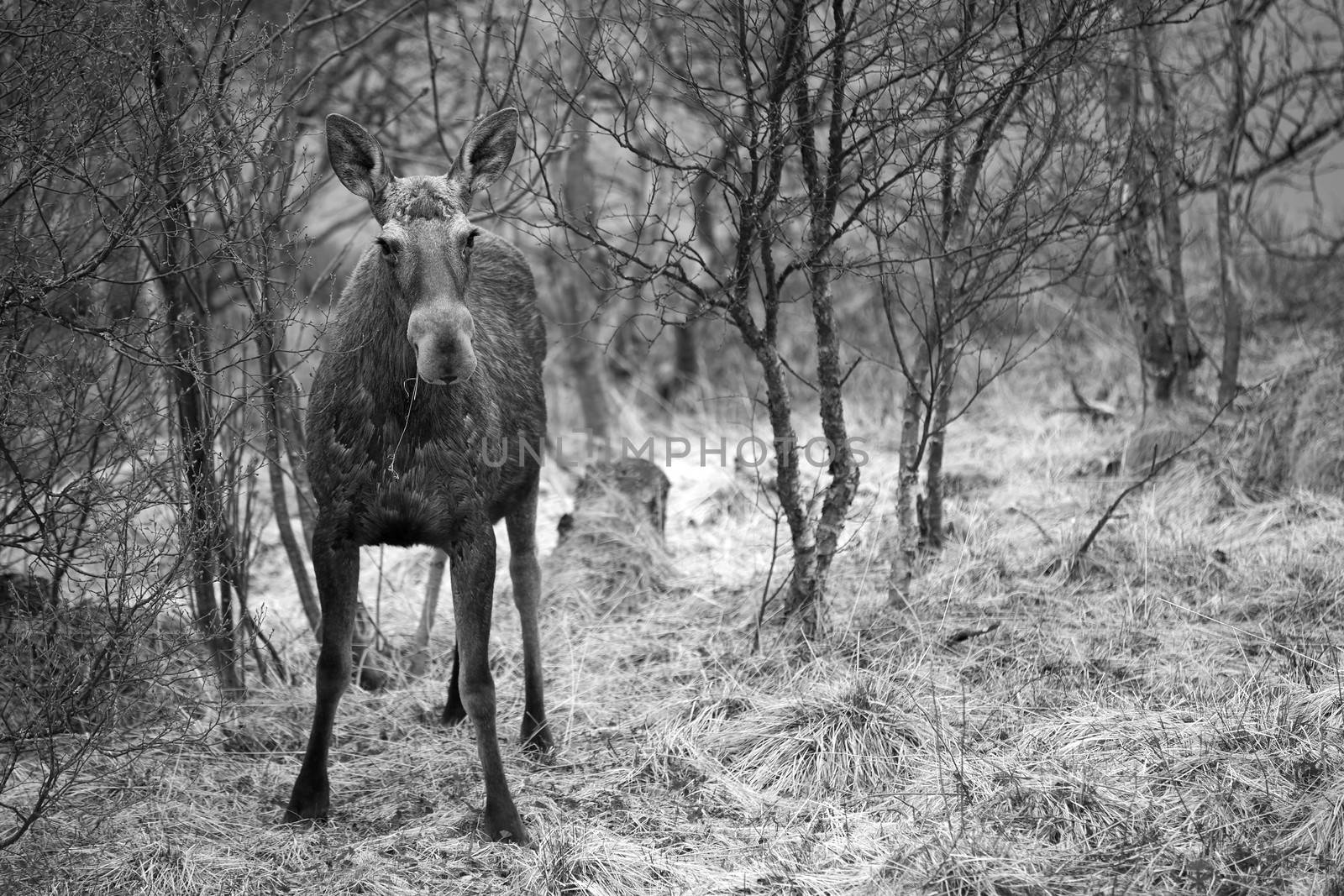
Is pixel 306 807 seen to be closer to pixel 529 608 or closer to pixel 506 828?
pixel 506 828

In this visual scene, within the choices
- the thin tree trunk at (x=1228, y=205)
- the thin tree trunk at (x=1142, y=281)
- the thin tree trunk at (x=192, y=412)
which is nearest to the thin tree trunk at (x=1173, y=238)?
the thin tree trunk at (x=1142, y=281)

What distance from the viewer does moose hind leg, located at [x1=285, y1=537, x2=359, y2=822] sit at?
4719 mm

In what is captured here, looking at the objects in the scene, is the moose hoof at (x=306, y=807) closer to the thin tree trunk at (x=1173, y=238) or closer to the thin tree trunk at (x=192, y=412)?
the thin tree trunk at (x=192, y=412)

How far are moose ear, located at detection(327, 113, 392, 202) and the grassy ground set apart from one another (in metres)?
2.50

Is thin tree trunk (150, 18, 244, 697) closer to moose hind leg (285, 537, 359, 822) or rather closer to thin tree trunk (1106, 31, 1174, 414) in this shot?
moose hind leg (285, 537, 359, 822)

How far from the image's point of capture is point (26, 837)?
441cm

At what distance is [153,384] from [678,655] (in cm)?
333

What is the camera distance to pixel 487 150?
4750 mm

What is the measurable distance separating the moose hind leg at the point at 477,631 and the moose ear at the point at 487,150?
4.70 feet

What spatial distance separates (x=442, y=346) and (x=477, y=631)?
1345 mm

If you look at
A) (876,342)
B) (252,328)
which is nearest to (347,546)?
(252,328)

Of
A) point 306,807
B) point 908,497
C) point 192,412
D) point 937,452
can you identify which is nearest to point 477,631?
point 306,807

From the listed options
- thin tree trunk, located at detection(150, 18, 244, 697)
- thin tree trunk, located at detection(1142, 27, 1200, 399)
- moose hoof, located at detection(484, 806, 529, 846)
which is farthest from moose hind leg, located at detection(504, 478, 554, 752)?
thin tree trunk, located at detection(1142, 27, 1200, 399)

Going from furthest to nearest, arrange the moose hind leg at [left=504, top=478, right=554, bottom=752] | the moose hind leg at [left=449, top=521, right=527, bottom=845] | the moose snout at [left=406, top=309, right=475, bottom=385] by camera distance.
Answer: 1. the moose hind leg at [left=504, top=478, right=554, bottom=752]
2. the moose hind leg at [left=449, top=521, right=527, bottom=845]
3. the moose snout at [left=406, top=309, right=475, bottom=385]
